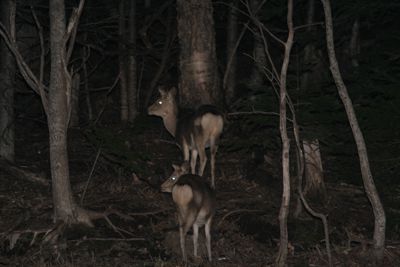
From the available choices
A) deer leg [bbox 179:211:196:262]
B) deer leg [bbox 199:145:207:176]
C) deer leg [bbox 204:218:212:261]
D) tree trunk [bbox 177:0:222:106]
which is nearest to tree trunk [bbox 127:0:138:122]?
tree trunk [bbox 177:0:222:106]

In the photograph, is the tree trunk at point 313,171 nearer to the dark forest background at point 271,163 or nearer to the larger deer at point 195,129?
Result: the dark forest background at point 271,163

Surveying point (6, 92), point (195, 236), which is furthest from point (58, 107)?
point (6, 92)

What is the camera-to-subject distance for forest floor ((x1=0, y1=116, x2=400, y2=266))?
989 cm

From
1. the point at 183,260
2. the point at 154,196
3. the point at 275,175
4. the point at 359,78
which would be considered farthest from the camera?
the point at 275,175

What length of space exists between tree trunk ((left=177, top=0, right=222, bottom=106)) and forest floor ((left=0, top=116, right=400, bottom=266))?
1208 millimetres

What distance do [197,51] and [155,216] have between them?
12.7 feet

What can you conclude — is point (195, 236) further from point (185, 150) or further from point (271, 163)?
point (271, 163)

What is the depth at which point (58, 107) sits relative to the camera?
1035 centimetres

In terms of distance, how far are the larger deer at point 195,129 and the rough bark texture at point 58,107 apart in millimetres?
3108

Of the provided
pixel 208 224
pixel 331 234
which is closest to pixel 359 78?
pixel 331 234

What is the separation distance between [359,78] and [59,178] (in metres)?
5.21

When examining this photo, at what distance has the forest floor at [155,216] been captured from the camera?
9891 mm

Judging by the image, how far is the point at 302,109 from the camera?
11375 mm

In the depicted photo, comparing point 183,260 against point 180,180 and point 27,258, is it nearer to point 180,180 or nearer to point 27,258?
point 180,180
